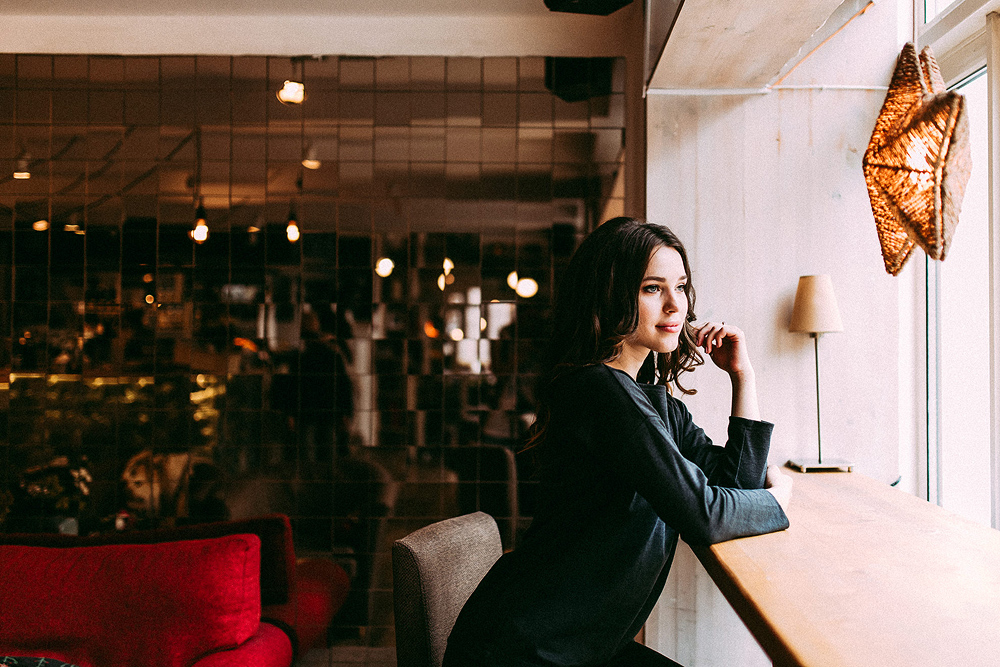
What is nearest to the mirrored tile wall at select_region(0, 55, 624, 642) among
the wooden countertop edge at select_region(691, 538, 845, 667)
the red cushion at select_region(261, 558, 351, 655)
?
the red cushion at select_region(261, 558, 351, 655)

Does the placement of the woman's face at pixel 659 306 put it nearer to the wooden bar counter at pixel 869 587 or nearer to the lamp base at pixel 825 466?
the wooden bar counter at pixel 869 587

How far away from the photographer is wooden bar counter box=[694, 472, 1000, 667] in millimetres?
823

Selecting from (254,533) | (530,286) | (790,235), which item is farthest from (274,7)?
(790,235)

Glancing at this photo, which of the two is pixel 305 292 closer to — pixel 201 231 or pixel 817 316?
pixel 201 231

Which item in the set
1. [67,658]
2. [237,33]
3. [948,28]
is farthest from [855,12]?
[67,658]

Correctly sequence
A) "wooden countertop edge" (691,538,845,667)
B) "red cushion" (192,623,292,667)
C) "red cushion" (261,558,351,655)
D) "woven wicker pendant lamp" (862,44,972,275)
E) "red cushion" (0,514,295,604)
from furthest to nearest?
"red cushion" (261,558,351,655) → "red cushion" (0,514,295,604) → "red cushion" (192,623,292,667) → "woven wicker pendant lamp" (862,44,972,275) → "wooden countertop edge" (691,538,845,667)

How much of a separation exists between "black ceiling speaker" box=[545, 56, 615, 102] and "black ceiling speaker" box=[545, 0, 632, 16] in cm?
56

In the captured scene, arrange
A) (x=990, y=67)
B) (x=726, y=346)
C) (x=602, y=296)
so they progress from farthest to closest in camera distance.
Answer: (x=990, y=67) < (x=726, y=346) < (x=602, y=296)

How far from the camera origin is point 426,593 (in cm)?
129

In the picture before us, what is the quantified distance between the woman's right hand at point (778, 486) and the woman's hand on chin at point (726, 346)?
25 cm

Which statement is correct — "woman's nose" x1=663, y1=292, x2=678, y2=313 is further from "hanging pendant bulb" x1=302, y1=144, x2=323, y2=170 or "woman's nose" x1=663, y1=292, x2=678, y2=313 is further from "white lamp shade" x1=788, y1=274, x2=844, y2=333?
"hanging pendant bulb" x1=302, y1=144, x2=323, y2=170

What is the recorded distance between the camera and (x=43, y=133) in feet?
8.66

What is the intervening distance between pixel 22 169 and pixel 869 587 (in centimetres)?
349

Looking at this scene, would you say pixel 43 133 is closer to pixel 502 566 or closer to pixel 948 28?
pixel 502 566
